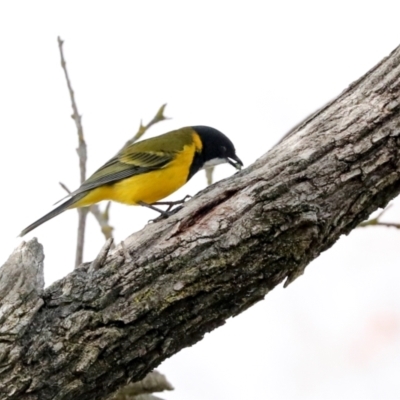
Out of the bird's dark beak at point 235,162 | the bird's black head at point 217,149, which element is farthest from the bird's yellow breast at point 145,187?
the bird's dark beak at point 235,162

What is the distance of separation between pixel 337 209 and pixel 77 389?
112cm

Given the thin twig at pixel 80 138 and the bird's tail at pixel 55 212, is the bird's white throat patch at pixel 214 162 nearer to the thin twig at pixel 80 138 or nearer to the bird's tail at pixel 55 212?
the bird's tail at pixel 55 212

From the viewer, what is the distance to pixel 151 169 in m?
4.84

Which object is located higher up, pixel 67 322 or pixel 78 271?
pixel 78 271

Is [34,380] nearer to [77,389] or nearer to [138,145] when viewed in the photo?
[77,389]

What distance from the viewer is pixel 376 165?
2.82 m

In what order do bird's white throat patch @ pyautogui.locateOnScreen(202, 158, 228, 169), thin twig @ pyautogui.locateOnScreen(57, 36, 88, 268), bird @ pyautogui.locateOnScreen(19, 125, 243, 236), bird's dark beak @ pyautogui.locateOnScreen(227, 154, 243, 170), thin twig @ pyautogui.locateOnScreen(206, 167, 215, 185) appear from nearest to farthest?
thin twig @ pyautogui.locateOnScreen(57, 36, 88, 268), thin twig @ pyautogui.locateOnScreen(206, 167, 215, 185), bird @ pyautogui.locateOnScreen(19, 125, 243, 236), bird's white throat patch @ pyautogui.locateOnScreen(202, 158, 228, 169), bird's dark beak @ pyautogui.locateOnScreen(227, 154, 243, 170)

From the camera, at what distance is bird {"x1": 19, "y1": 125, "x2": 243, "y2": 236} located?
4.68 m

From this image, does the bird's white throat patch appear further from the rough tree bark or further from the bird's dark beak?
the rough tree bark

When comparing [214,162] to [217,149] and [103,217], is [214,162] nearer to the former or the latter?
[217,149]

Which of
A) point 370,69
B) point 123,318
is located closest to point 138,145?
point 370,69

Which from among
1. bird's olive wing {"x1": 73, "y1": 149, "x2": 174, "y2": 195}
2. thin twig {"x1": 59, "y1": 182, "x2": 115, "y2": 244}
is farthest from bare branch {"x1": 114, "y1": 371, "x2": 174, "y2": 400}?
bird's olive wing {"x1": 73, "y1": 149, "x2": 174, "y2": 195}

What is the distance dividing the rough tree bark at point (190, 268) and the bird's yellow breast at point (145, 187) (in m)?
1.79

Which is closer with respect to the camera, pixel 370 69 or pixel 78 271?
pixel 78 271
